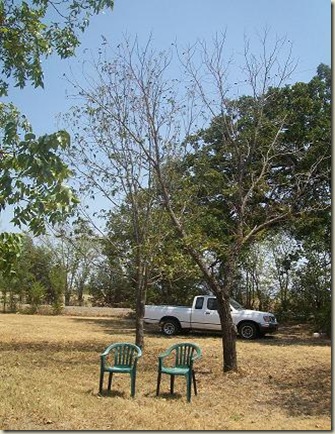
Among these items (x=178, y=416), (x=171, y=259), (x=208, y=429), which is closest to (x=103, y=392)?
(x=178, y=416)

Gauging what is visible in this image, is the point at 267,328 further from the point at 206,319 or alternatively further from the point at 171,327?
the point at 171,327

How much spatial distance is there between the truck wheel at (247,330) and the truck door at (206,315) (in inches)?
32.8

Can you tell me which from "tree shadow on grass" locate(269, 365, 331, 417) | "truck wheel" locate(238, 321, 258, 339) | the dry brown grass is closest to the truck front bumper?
"truck wheel" locate(238, 321, 258, 339)

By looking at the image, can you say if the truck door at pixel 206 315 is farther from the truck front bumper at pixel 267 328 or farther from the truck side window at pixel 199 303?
the truck front bumper at pixel 267 328

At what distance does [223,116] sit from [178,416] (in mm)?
6859

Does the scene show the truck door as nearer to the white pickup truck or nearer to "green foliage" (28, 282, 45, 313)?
the white pickup truck

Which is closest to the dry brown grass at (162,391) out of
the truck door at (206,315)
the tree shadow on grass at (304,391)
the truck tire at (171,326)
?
the tree shadow on grass at (304,391)

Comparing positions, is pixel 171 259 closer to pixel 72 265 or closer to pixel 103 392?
pixel 103 392

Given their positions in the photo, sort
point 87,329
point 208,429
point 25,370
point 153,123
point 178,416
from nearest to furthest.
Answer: point 208,429 → point 178,416 → point 25,370 → point 153,123 → point 87,329

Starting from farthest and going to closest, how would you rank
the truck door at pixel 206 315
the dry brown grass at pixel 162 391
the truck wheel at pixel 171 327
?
the truck wheel at pixel 171 327, the truck door at pixel 206 315, the dry brown grass at pixel 162 391

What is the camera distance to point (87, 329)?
19.8 meters

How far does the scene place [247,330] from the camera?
18359 mm

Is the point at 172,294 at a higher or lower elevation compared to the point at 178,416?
higher

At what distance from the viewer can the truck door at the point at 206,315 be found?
1867cm
